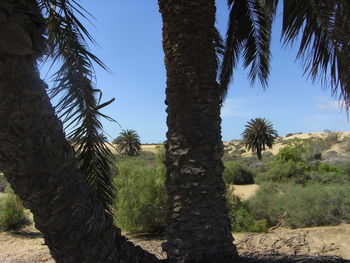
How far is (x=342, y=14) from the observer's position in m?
4.91

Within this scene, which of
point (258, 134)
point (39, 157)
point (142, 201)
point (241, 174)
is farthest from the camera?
point (258, 134)

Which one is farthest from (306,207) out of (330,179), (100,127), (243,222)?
(100,127)

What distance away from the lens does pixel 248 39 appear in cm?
A: 880

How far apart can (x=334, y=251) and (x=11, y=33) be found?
24.9 ft

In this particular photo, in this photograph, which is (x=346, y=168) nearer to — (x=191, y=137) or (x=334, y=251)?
(x=334, y=251)

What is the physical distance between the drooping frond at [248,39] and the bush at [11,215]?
8.98 meters

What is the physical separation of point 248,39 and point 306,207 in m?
6.21

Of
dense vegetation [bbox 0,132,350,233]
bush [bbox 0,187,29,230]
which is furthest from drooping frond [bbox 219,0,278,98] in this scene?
bush [bbox 0,187,29,230]

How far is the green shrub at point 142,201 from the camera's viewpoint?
495 inches

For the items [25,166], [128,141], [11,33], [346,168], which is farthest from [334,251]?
[128,141]

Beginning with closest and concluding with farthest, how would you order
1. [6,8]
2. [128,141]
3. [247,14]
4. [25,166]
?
[6,8]
[25,166]
[247,14]
[128,141]

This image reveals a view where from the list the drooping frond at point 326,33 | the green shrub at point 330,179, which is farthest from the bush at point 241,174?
the drooping frond at point 326,33

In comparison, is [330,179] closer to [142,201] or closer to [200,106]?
[142,201]

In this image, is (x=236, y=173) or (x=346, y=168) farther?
(x=236, y=173)
